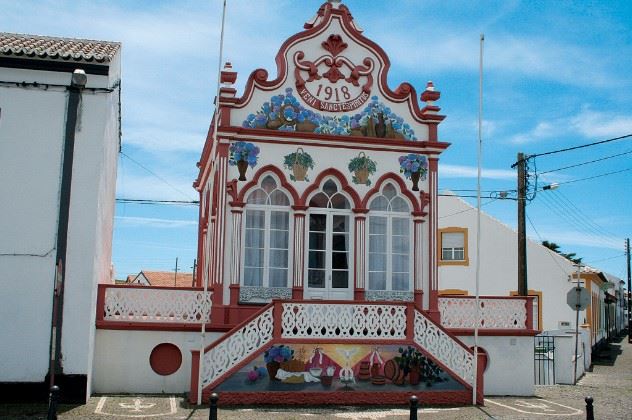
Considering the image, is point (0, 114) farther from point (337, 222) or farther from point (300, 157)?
point (337, 222)

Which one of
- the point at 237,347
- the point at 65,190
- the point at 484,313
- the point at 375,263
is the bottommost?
the point at 237,347

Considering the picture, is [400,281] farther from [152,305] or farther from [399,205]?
[152,305]

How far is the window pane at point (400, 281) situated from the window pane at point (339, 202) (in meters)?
2.01

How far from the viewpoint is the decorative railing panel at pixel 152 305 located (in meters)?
15.8

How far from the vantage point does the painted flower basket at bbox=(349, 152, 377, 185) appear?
17.5 metres

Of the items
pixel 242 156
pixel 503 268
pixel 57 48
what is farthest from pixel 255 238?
pixel 503 268

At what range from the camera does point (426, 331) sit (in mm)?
15367

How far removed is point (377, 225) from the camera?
57.8 feet

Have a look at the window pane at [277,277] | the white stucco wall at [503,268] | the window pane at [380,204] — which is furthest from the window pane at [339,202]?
the white stucco wall at [503,268]

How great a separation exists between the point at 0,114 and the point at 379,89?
8.49 metres

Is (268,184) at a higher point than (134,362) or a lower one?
higher

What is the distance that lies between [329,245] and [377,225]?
4.20 feet

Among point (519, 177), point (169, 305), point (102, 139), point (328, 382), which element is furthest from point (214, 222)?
point (519, 177)

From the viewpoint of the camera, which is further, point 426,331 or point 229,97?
point 229,97
